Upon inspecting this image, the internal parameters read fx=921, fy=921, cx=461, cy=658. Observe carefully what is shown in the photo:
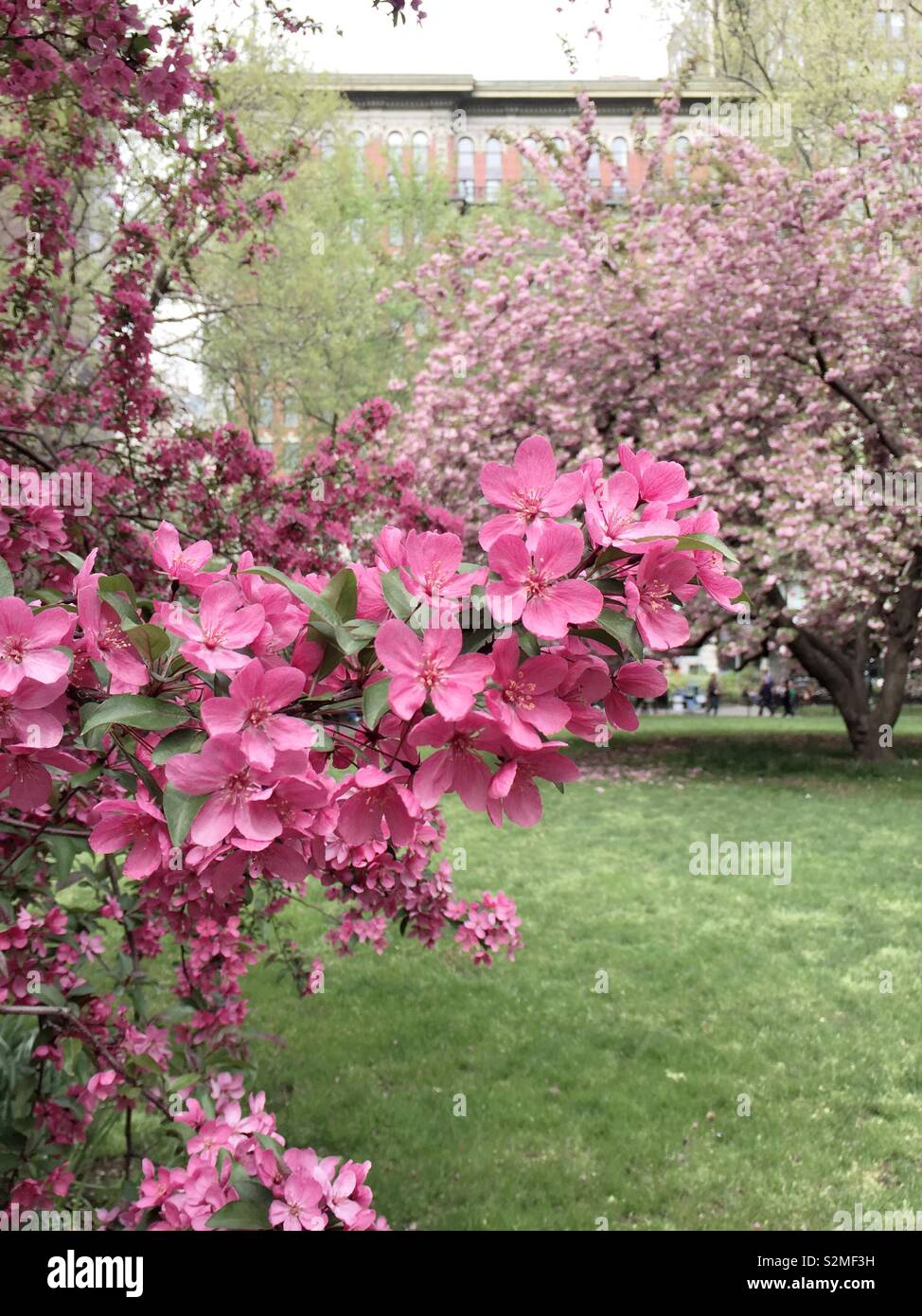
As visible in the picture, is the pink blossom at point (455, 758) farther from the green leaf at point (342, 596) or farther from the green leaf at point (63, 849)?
the green leaf at point (63, 849)

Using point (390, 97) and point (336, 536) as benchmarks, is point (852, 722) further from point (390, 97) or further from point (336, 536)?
point (390, 97)

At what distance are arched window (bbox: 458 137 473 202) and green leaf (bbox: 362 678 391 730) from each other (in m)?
42.2

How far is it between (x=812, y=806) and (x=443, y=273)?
8.14m

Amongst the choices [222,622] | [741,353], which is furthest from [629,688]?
[741,353]

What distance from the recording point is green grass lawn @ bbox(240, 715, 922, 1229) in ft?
10.3

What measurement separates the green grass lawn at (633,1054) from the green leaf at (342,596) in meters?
2.63

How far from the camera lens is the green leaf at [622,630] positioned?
3.09 feet

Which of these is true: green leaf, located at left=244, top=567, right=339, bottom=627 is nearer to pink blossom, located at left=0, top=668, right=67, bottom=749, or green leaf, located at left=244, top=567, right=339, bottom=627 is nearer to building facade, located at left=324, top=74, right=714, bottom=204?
pink blossom, located at left=0, top=668, right=67, bottom=749

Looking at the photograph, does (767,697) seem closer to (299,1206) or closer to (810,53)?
(810,53)

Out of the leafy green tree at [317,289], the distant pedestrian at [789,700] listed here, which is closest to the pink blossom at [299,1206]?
the leafy green tree at [317,289]

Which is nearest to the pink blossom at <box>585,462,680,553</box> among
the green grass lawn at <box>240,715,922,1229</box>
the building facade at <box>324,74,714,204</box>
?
the green grass lawn at <box>240,715,922,1229</box>

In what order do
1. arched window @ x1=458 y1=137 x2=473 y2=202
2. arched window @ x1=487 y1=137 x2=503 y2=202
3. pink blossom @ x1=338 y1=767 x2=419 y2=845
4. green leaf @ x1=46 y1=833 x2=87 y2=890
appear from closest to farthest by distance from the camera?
pink blossom @ x1=338 y1=767 x2=419 y2=845 → green leaf @ x1=46 y1=833 x2=87 y2=890 → arched window @ x1=458 y1=137 x2=473 y2=202 → arched window @ x1=487 y1=137 x2=503 y2=202

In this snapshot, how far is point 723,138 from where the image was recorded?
10656 mm

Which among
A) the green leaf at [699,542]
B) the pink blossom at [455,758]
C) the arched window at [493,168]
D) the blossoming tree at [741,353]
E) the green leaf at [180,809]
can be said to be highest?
the arched window at [493,168]
